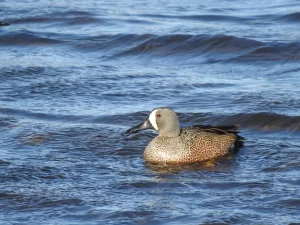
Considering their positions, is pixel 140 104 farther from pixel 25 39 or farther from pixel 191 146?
pixel 25 39

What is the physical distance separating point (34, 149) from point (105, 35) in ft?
18.6

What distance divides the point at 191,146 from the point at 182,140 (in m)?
0.14

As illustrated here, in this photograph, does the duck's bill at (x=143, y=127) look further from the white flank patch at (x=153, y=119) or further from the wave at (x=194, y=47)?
the wave at (x=194, y=47)

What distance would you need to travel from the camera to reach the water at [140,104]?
25.7 feet

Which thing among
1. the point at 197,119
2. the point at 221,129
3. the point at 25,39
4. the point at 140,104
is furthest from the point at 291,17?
the point at 221,129

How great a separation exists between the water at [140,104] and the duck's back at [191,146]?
154mm

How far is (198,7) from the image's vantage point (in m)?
16.7

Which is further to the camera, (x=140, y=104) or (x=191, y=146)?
(x=140, y=104)

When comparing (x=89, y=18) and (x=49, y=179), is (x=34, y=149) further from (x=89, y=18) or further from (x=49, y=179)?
(x=89, y=18)

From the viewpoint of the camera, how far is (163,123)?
9.49 m

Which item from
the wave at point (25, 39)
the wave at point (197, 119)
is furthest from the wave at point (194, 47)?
the wave at point (197, 119)

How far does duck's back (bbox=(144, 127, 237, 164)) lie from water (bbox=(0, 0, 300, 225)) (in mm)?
154

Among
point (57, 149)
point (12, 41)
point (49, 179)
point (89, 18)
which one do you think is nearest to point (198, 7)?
point (89, 18)

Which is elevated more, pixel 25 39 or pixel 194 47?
pixel 25 39
